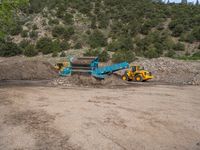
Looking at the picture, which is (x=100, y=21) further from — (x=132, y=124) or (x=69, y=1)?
(x=132, y=124)

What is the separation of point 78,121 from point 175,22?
48.3 m

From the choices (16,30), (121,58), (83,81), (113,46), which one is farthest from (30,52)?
(83,81)

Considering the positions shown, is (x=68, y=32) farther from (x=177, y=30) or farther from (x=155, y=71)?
(x=155, y=71)

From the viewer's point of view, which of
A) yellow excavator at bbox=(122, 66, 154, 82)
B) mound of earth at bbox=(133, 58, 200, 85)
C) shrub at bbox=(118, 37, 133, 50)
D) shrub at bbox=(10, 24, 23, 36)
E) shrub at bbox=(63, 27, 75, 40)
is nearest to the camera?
yellow excavator at bbox=(122, 66, 154, 82)

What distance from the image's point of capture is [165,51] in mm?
51750

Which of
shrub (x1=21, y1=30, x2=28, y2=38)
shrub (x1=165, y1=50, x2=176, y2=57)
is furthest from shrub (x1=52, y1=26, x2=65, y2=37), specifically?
shrub (x1=165, y1=50, x2=176, y2=57)

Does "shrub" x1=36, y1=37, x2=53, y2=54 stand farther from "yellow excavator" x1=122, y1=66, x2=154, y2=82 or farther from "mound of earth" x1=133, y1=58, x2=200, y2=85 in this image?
"yellow excavator" x1=122, y1=66, x2=154, y2=82

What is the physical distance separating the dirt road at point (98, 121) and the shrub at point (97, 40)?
3405 centimetres

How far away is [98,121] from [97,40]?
42.4 m

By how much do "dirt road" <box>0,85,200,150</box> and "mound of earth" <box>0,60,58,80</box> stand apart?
10892 mm

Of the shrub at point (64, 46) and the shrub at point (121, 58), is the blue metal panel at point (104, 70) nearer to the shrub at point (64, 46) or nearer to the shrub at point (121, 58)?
the shrub at point (121, 58)

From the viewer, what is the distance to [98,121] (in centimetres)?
1437

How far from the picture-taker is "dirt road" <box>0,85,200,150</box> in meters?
11.7

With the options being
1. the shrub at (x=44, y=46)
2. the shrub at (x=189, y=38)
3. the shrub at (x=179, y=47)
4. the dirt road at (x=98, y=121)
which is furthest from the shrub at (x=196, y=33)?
the dirt road at (x=98, y=121)
